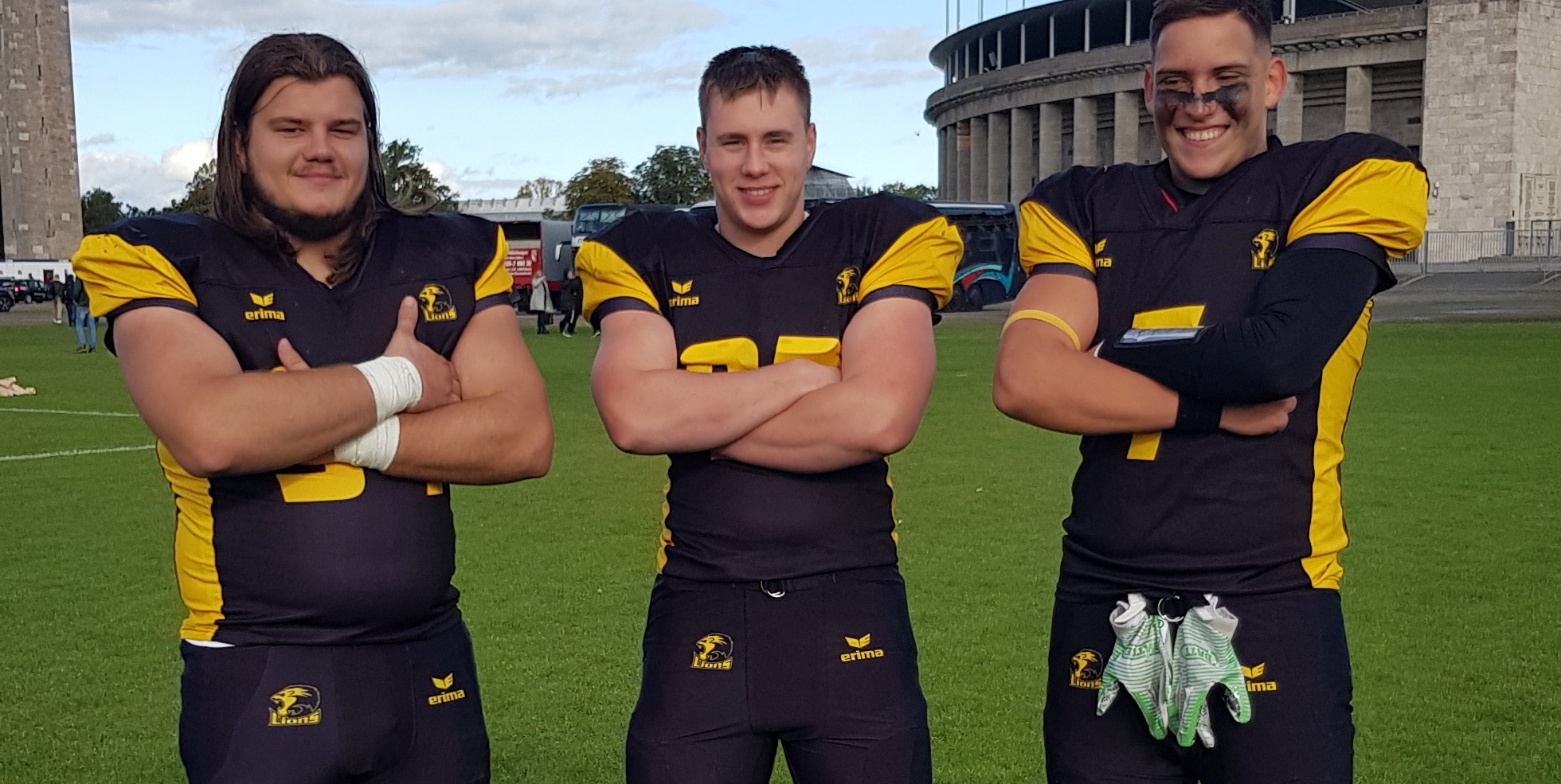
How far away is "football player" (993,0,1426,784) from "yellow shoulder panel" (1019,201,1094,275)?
0.01 m

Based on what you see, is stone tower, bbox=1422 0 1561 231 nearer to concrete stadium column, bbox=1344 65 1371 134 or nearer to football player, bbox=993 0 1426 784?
concrete stadium column, bbox=1344 65 1371 134

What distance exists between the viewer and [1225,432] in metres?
3.41

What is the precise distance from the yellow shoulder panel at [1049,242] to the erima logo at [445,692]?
1837 mm

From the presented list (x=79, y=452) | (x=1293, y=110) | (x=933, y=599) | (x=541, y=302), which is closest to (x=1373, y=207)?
(x=933, y=599)

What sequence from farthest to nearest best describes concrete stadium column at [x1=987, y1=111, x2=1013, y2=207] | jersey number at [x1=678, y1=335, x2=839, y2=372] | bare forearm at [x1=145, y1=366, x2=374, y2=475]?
concrete stadium column at [x1=987, y1=111, x2=1013, y2=207], jersey number at [x1=678, y1=335, x2=839, y2=372], bare forearm at [x1=145, y1=366, x2=374, y2=475]

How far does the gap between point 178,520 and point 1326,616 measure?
280 cm

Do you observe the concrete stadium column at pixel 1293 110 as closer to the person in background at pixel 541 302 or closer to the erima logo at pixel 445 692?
the person in background at pixel 541 302

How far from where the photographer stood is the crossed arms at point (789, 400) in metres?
3.57

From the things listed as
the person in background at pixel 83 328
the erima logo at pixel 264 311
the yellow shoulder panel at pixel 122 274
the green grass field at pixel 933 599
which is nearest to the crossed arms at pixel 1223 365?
the erima logo at pixel 264 311

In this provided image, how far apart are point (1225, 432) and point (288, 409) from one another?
2202 millimetres

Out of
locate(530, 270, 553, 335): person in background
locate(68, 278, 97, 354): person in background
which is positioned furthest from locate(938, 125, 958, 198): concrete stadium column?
locate(68, 278, 97, 354): person in background

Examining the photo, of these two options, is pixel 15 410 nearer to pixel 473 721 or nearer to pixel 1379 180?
pixel 473 721

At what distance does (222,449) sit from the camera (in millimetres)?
3145

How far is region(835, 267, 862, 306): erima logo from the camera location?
12.4 ft
